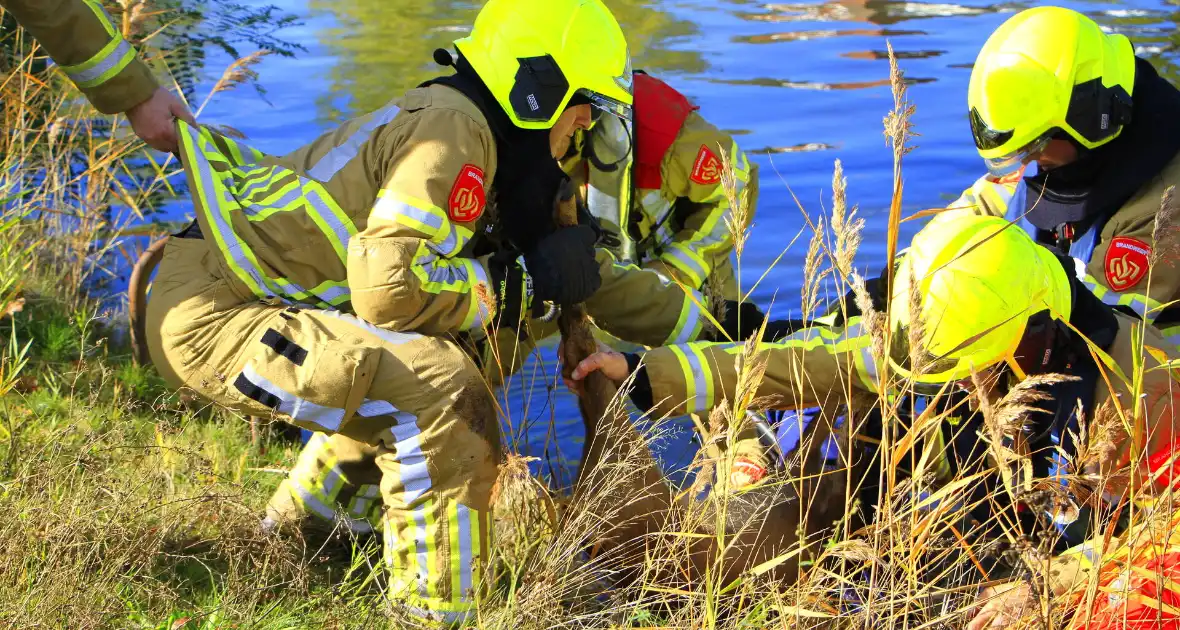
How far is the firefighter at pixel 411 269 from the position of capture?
3250 millimetres

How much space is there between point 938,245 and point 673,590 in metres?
1.33

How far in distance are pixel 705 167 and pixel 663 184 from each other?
20cm

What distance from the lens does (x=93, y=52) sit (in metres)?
3.84

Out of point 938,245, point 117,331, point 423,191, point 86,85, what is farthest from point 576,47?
point 117,331

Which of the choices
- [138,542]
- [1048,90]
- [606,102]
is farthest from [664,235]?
[138,542]

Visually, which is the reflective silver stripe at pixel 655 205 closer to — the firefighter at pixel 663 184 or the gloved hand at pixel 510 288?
the firefighter at pixel 663 184

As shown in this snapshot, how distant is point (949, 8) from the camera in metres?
13.9

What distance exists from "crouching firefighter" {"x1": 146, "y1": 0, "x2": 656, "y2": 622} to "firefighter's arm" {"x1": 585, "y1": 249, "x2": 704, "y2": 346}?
1.44ft

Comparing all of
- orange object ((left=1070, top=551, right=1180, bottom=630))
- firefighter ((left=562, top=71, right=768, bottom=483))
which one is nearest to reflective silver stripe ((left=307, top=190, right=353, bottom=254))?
firefighter ((left=562, top=71, right=768, bottom=483))

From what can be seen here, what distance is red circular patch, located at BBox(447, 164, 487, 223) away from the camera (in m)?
3.29

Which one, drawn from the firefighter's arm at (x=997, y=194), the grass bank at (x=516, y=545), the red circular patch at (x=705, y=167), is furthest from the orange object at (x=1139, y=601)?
the firefighter's arm at (x=997, y=194)

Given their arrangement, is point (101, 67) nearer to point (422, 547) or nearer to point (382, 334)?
point (382, 334)

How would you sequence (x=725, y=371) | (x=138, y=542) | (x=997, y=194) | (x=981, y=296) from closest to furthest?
(x=138, y=542) < (x=981, y=296) < (x=725, y=371) < (x=997, y=194)

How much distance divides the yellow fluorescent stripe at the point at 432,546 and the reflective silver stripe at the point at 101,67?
1.85 metres
